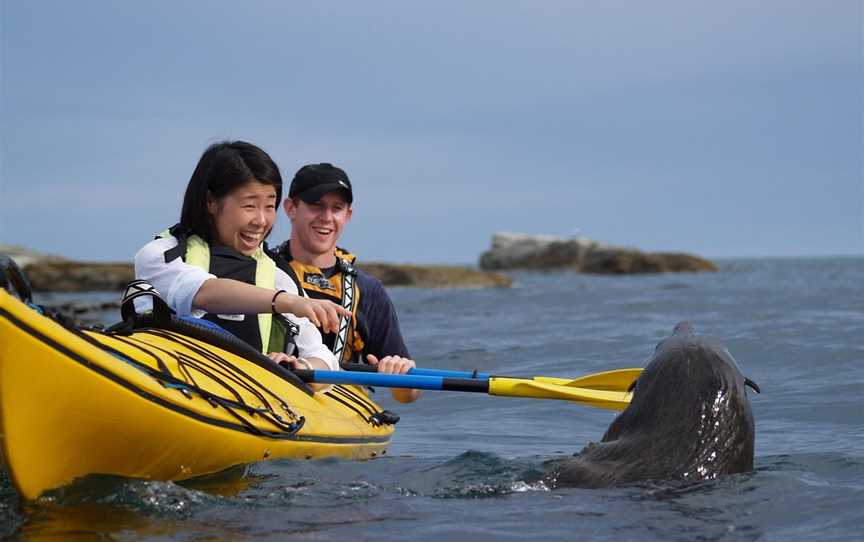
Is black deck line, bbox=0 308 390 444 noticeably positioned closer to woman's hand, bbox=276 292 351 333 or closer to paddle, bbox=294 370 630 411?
paddle, bbox=294 370 630 411

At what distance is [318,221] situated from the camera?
6.51m

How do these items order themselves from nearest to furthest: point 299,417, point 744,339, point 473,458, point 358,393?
point 299,417 → point 473,458 → point 358,393 → point 744,339

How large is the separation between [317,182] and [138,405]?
2418 millimetres

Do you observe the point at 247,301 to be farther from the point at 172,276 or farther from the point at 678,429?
the point at 678,429

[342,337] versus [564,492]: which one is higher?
[342,337]

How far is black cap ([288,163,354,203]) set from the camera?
6.41 m

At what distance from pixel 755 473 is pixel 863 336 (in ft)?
28.9

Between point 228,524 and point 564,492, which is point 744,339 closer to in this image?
point 564,492

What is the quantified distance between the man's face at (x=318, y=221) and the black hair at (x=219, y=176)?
828 mm

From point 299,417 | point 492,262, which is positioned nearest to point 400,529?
point 299,417

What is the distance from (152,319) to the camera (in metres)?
5.28

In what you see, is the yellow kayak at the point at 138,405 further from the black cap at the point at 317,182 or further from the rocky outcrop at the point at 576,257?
the rocky outcrop at the point at 576,257

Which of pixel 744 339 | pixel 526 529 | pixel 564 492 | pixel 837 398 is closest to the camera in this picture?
pixel 526 529

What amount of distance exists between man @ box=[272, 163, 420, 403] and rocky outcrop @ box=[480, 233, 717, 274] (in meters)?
40.6
